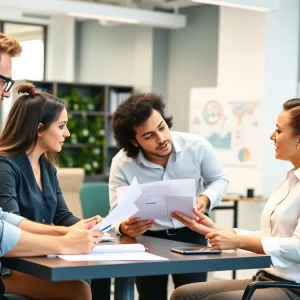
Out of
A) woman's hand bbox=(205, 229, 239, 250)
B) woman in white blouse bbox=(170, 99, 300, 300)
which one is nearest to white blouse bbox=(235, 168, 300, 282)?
woman in white blouse bbox=(170, 99, 300, 300)

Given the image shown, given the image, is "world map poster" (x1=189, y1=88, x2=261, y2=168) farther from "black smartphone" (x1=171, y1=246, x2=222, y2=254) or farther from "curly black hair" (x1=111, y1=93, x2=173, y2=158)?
"black smartphone" (x1=171, y1=246, x2=222, y2=254)

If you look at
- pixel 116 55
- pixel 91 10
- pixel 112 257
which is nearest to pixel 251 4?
pixel 91 10

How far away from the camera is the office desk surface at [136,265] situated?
7.66 ft

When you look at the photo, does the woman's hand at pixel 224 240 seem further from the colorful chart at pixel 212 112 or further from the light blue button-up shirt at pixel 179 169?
the colorful chart at pixel 212 112

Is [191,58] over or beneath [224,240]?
over

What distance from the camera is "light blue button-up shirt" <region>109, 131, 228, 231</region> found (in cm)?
358

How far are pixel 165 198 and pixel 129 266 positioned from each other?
0.68 metres

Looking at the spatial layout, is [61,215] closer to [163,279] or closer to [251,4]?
[163,279]

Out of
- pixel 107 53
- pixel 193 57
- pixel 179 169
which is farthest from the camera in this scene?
pixel 107 53

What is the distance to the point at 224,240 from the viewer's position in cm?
285

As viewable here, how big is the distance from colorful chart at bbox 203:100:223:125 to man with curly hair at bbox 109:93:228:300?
3.65 metres

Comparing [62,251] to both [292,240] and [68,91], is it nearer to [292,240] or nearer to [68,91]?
[292,240]

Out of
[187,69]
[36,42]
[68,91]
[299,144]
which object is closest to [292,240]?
[299,144]

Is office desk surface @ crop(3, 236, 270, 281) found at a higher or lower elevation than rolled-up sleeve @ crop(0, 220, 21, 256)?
lower
